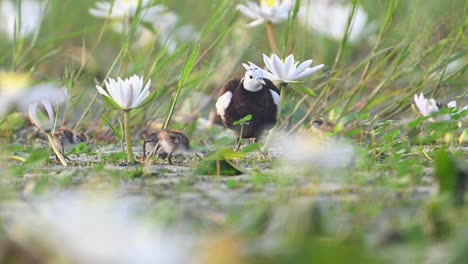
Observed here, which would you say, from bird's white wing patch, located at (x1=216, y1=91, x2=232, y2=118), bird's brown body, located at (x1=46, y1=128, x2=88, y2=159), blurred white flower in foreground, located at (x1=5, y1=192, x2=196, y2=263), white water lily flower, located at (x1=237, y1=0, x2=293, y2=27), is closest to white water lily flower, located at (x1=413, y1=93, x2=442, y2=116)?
bird's white wing patch, located at (x1=216, y1=91, x2=232, y2=118)

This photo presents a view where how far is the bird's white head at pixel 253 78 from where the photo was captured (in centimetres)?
311

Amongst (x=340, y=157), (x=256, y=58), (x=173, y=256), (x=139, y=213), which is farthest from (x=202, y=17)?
(x=173, y=256)

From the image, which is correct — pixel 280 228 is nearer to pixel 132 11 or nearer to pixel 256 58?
pixel 132 11

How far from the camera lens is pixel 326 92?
12.4 ft

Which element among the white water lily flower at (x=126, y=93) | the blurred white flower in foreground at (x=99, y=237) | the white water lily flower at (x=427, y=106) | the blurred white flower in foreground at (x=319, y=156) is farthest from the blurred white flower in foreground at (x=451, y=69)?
the blurred white flower in foreground at (x=99, y=237)

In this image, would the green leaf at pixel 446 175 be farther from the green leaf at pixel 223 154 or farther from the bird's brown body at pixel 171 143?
the bird's brown body at pixel 171 143

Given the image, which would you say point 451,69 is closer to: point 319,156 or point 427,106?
point 427,106

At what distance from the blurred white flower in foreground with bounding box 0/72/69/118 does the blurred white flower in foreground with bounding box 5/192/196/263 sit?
1616mm

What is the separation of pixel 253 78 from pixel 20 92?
A: 1.04 m

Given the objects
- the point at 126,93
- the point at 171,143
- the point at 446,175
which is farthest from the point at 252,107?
the point at 446,175

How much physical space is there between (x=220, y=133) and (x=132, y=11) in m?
0.74

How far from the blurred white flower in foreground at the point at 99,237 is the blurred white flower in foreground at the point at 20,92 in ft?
5.30

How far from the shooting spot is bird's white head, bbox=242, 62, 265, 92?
3109mm

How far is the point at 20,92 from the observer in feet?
11.8
